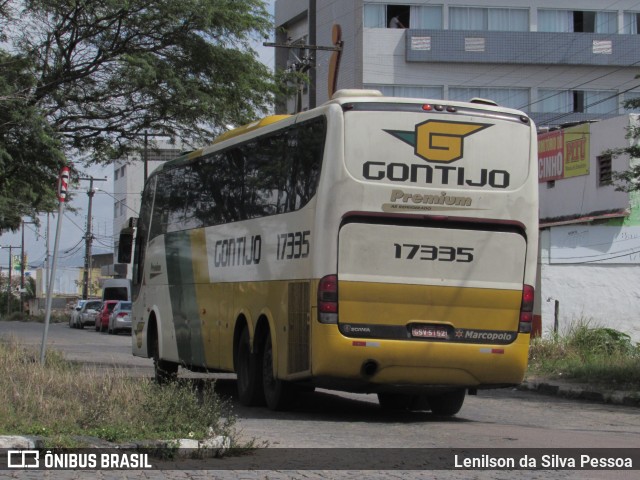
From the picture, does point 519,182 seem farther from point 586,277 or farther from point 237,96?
point 586,277

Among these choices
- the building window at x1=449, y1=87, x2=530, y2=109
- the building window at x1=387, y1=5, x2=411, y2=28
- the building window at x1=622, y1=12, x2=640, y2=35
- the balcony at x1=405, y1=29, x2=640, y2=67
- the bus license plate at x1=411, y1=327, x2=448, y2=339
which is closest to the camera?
the bus license plate at x1=411, y1=327, x2=448, y2=339

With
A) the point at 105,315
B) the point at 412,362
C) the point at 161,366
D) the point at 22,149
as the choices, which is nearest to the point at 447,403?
the point at 412,362

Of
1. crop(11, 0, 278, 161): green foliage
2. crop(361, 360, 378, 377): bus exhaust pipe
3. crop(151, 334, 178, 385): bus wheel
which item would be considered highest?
crop(11, 0, 278, 161): green foliage

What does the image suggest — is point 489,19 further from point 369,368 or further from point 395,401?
point 369,368

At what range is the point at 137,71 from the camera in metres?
19.4

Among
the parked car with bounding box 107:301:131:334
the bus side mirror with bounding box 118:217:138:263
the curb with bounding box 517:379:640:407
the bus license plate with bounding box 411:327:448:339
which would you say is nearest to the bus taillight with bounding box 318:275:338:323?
the bus license plate with bounding box 411:327:448:339

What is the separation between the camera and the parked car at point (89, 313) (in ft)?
184

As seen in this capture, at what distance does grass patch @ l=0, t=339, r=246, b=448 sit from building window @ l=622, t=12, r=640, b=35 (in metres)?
45.0

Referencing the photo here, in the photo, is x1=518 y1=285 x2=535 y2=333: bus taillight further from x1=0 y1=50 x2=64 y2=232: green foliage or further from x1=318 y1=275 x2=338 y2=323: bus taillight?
x1=0 y1=50 x2=64 y2=232: green foliage

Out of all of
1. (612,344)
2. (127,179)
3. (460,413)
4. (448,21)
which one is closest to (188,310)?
(460,413)

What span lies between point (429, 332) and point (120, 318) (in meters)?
34.8

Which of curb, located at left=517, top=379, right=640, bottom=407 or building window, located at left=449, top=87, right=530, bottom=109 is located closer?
curb, located at left=517, top=379, right=640, bottom=407

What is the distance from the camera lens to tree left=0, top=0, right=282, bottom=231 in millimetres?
19172

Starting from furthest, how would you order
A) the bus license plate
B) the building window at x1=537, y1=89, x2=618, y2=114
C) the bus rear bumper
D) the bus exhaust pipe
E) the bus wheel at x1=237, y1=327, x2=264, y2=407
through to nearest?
the building window at x1=537, y1=89, x2=618, y2=114 < the bus wheel at x1=237, y1=327, x2=264, y2=407 < the bus license plate < the bus exhaust pipe < the bus rear bumper
